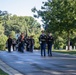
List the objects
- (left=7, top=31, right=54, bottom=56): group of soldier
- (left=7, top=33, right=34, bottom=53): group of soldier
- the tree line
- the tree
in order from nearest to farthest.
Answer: (left=7, top=31, right=54, bottom=56): group of soldier → (left=7, top=33, right=34, bottom=53): group of soldier → the tree → the tree line

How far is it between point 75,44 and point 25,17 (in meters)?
68.2

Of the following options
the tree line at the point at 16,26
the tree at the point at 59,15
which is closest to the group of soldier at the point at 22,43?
the tree at the point at 59,15

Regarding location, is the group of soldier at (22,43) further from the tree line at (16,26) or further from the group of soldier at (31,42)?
the tree line at (16,26)

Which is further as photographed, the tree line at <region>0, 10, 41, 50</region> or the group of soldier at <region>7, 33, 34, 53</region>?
the tree line at <region>0, 10, 41, 50</region>

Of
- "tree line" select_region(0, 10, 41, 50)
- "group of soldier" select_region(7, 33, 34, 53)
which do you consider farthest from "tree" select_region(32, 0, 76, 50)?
"tree line" select_region(0, 10, 41, 50)

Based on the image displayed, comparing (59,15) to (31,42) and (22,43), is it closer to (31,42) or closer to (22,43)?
(31,42)

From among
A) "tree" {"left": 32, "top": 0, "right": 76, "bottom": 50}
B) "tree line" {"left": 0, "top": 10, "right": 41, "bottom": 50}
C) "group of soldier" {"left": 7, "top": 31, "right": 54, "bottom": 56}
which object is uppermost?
"tree line" {"left": 0, "top": 10, "right": 41, "bottom": 50}

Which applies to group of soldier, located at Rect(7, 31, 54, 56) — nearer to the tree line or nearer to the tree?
the tree

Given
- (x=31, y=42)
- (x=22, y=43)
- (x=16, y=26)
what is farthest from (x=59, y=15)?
(x=16, y=26)

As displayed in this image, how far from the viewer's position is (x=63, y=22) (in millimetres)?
45406

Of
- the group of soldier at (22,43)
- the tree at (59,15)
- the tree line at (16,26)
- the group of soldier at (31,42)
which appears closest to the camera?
the group of soldier at (31,42)

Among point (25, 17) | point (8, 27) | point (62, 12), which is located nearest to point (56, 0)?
point (62, 12)

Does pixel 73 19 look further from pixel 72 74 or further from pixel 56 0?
pixel 72 74

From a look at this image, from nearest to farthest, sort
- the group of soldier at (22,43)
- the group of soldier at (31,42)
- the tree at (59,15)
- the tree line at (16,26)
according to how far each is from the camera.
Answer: the group of soldier at (31,42), the group of soldier at (22,43), the tree at (59,15), the tree line at (16,26)
